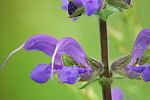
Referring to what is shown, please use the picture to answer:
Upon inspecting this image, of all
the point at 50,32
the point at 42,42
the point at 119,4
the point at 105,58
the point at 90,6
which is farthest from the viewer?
the point at 50,32

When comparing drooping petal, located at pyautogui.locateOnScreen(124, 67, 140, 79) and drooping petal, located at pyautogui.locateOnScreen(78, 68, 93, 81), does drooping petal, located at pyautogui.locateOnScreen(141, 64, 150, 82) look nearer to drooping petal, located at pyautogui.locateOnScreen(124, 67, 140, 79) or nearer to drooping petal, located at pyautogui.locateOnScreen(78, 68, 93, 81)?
drooping petal, located at pyautogui.locateOnScreen(124, 67, 140, 79)

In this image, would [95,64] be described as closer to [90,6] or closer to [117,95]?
[90,6]

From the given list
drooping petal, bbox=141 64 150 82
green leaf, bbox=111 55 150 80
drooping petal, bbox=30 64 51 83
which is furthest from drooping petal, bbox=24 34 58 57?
drooping petal, bbox=141 64 150 82

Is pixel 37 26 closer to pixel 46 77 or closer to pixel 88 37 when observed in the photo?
pixel 88 37

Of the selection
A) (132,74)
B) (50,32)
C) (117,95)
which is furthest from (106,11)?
(50,32)

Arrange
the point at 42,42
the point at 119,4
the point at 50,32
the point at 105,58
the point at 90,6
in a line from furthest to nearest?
the point at 50,32 → the point at 42,42 → the point at 105,58 → the point at 119,4 → the point at 90,6

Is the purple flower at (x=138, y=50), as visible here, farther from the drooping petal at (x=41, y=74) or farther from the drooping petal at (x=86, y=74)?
the drooping petal at (x=41, y=74)
